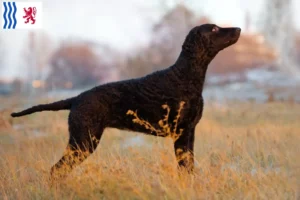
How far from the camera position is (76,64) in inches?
1403

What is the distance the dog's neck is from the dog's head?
0.04 m

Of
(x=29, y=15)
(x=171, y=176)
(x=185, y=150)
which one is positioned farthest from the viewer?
(x=29, y=15)

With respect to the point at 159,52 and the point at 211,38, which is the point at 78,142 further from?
the point at 159,52

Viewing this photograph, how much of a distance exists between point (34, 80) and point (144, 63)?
351 inches

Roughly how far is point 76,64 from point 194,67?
31663 millimetres

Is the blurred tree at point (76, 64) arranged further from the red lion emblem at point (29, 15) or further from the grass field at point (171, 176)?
the grass field at point (171, 176)

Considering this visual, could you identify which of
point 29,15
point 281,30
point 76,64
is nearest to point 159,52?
point 281,30

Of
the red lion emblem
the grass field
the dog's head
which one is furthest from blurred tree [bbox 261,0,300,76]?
the dog's head

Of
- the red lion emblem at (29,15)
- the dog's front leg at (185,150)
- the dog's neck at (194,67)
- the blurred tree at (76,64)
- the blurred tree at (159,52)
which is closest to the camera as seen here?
the dog's front leg at (185,150)

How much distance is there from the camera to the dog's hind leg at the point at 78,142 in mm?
4531

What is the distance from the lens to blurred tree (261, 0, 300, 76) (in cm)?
2434

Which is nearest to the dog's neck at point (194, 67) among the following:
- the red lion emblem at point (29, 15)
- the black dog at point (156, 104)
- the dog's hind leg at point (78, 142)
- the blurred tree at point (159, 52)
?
the black dog at point (156, 104)

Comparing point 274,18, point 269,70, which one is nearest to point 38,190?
point 274,18

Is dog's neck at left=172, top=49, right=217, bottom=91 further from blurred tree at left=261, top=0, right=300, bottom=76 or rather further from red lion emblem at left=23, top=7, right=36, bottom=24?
blurred tree at left=261, top=0, right=300, bottom=76
